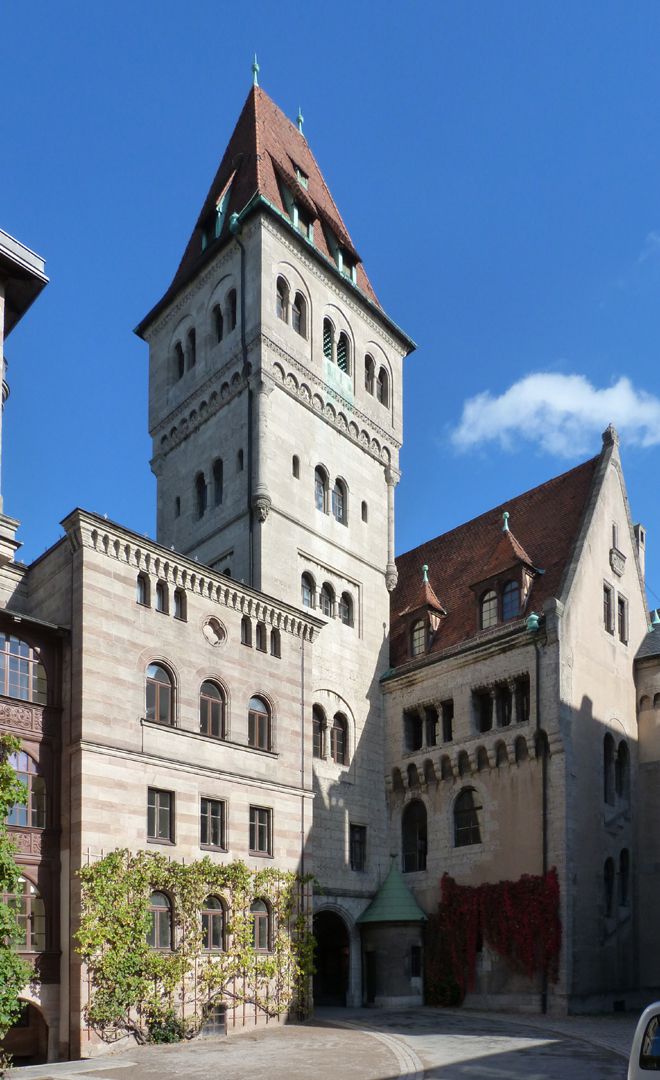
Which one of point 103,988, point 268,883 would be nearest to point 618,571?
point 268,883

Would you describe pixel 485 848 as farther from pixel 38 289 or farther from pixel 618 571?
pixel 38 289

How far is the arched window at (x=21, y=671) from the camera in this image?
1136 inches

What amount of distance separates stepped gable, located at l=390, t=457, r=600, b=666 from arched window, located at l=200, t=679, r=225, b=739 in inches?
437

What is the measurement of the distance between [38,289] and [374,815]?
80.5ft

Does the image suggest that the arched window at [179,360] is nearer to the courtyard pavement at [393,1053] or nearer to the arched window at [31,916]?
the arched window at [31,916]

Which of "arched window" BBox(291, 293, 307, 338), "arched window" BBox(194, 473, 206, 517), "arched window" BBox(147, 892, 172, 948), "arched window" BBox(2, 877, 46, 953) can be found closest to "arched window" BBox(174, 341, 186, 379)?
"arched window" BBox(194, 473, 206, 517)

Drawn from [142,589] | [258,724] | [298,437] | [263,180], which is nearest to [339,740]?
[258,724]

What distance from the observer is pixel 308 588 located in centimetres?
4188

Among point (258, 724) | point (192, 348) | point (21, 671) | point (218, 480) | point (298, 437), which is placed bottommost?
point (258, 724)

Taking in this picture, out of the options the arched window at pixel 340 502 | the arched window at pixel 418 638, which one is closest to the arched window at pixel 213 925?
the arched window at pixel 418 638

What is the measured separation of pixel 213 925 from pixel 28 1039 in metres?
5.78

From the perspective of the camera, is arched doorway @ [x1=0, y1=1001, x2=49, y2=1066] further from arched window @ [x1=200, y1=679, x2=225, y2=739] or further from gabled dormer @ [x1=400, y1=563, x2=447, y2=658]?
gabled dormer @ [x1=400, y1=563, x2=447, y2=658]

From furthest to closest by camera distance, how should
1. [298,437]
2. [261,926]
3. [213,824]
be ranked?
[298,437], [261,926], [213,824]

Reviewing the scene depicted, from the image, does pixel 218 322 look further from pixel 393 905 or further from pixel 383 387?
pixel 393 905
